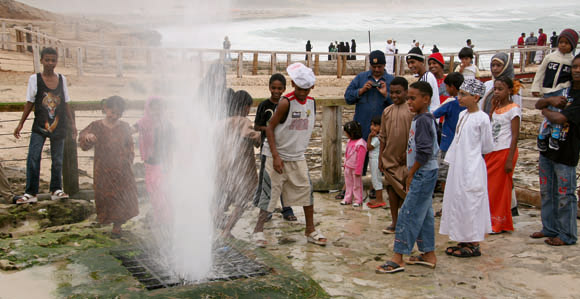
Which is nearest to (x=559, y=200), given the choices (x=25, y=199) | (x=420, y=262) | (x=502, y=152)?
(x=502, y=152)

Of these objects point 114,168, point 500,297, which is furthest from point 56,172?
point 500,297

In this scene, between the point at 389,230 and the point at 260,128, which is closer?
the point at 389,230

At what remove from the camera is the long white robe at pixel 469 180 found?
15.0ft

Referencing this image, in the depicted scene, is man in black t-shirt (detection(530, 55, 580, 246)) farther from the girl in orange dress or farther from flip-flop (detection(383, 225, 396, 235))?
flip-flop (detection(383, 225, 396, 235))

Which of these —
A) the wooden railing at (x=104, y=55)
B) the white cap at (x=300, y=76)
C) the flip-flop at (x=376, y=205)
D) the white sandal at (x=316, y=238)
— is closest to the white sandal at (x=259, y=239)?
the white sandal at (x=316, y=238)

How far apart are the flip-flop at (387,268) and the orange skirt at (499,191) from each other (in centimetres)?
156

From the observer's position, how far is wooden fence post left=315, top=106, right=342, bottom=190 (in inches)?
274

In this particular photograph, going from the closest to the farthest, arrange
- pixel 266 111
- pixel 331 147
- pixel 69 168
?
pixel 266 111, pixel 69 168, pixel 331 147

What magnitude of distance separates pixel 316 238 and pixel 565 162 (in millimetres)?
2369

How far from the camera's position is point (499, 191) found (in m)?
5.34

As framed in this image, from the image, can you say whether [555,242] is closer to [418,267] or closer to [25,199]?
[418,267]

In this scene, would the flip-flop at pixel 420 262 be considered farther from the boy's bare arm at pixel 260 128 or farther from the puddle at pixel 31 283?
the puddle at pixel 31 283

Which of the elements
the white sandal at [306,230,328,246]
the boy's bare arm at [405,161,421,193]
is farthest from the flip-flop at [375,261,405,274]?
the white sandal at [306,230,328,246]

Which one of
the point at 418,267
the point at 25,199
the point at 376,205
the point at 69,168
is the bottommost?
the point at 418,267
